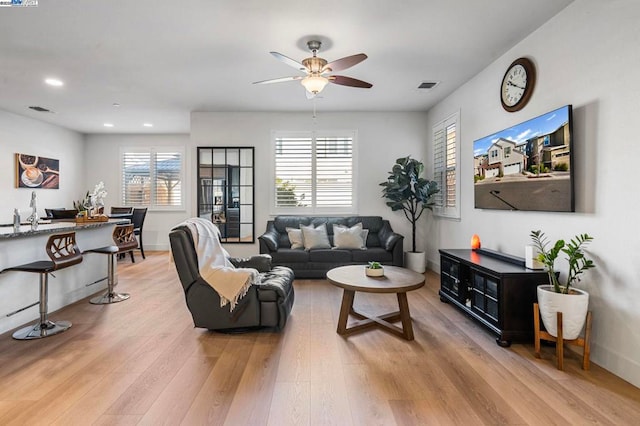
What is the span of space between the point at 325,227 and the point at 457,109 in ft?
8.97

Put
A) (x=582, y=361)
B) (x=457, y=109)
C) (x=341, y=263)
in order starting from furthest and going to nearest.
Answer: (x=341, y=263), (x=457, y=109), (x=582, y=361)

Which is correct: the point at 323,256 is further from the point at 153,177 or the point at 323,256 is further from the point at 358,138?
the point at 153,177

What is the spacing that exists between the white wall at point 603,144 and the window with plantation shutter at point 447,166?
1.67 m

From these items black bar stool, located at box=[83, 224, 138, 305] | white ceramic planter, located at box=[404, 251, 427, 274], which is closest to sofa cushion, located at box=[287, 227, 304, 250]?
white ceramic planter, located at box=[404, 251, 427, 274]

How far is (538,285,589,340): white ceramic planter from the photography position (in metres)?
2.46

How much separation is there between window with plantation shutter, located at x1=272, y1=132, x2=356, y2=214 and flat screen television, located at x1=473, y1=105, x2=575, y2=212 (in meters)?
2.63

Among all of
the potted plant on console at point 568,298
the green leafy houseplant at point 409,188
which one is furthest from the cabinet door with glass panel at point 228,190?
the potted plant on console at point 568,298

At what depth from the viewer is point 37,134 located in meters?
6.80

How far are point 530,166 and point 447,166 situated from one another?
225 cm

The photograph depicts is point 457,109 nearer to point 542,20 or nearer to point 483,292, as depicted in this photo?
point 542,20

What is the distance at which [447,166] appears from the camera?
5375 mm

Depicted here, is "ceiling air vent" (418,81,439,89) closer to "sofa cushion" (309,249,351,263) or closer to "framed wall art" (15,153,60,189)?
"sofa cushion" (309,249,351,263)

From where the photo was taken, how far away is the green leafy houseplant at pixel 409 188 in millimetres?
5559

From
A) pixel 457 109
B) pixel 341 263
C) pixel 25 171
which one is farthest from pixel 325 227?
pixel 25 171
